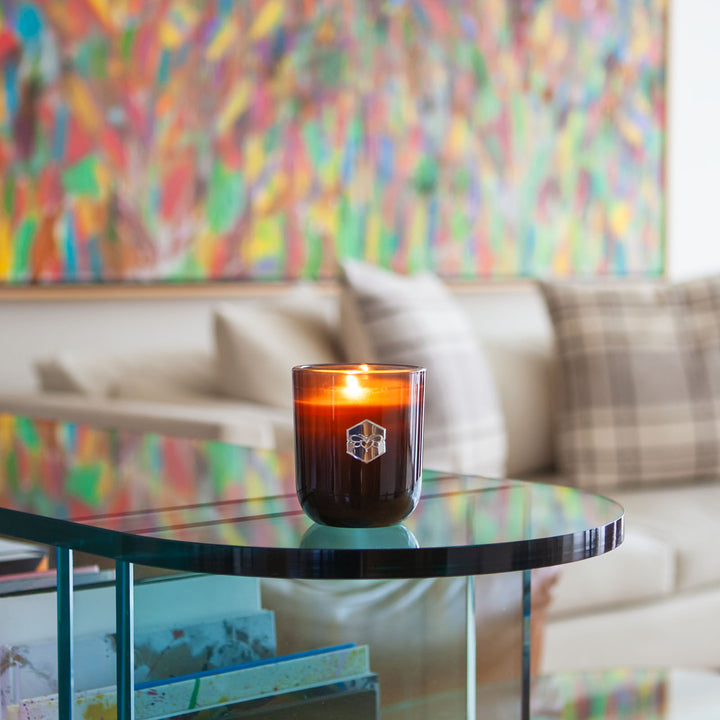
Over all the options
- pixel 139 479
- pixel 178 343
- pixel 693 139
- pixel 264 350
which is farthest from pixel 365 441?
pixel 693 139

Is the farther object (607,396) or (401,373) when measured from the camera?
(607,396)

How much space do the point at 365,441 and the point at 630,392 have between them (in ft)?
5.58

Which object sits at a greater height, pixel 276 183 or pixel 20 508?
pixel 276 183

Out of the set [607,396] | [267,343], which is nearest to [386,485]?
[267,343]

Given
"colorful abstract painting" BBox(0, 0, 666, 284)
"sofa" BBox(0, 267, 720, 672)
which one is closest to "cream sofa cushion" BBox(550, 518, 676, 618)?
"sofa" BBox(0, 267, 720, 672)

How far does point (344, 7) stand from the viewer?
2.98 m

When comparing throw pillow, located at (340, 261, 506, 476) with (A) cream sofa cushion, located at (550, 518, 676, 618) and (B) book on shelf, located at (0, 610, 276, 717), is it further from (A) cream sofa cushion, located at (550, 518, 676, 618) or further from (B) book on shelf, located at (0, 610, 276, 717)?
(B) book on shelf, located at (0, 610, 276, 717)

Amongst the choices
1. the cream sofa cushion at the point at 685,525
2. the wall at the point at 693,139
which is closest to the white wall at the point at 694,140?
the wall at the point at 693,139

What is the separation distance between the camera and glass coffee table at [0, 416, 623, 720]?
66 cm

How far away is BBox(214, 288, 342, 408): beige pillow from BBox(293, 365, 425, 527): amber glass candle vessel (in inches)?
52.9

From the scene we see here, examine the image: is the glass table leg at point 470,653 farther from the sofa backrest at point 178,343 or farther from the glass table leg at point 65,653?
the sofa backrest at point 178,343

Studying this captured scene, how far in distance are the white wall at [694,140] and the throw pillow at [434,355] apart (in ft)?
6.10

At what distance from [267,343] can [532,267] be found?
150 cm

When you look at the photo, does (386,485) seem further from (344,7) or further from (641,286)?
(344,7)
